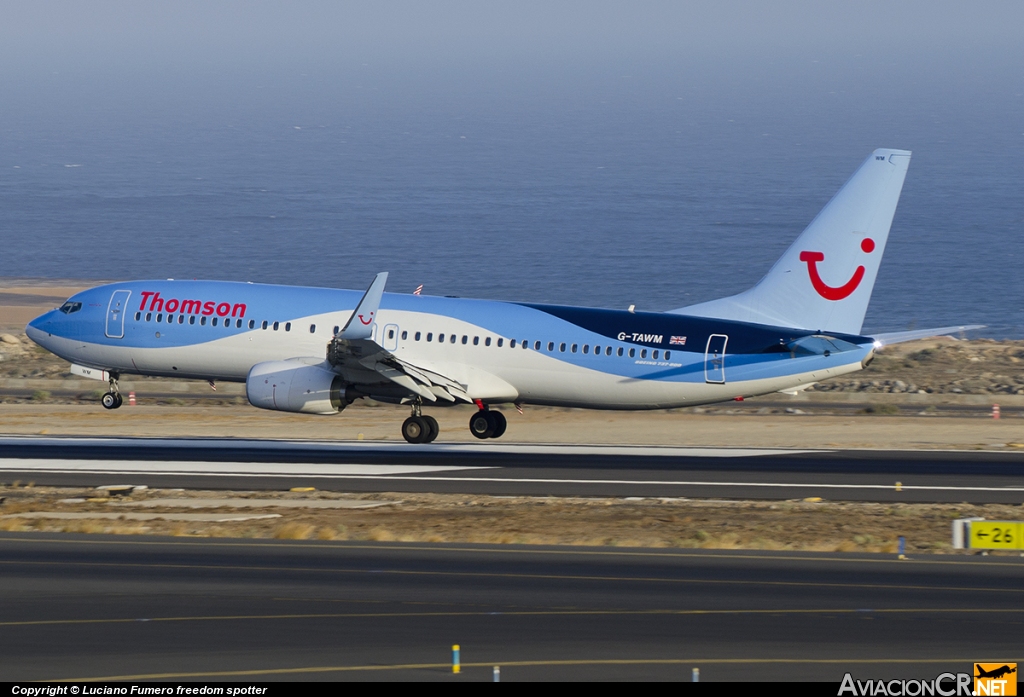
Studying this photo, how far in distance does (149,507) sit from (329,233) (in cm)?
11607

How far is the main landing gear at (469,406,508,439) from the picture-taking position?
4528 centimetres

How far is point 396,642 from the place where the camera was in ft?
65.0

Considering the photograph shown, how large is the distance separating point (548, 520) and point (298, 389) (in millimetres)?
13744

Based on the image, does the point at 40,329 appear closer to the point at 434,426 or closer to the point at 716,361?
the point at 434,426

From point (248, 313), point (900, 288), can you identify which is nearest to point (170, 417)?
point (248, 313)

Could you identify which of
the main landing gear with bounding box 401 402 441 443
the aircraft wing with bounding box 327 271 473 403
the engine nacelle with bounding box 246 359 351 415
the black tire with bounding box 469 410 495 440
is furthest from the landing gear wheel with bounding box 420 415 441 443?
the engine nacelle with bounding box 246 359 351 415

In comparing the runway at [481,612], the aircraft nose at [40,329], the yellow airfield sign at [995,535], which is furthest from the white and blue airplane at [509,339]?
the runway at [481,612]

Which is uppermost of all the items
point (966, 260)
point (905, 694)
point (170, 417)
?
point (966, 260)

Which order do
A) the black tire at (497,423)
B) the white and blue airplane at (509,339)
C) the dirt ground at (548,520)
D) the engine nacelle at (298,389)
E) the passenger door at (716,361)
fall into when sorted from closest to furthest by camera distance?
the dirt ground at (548,520), the white and blue airplane at (509,339), the passenger door at (716,361), the engine nacelle at (298,389), the black tire at (497,423)

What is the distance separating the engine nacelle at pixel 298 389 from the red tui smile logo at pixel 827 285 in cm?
1404

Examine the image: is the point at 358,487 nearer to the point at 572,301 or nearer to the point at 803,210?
the point at 572,301

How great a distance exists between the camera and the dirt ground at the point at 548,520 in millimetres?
28562

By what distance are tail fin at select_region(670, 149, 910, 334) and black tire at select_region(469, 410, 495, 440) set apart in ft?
30.2

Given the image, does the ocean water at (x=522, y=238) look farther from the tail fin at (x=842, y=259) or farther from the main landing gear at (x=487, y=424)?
the tail fin at (x=842, y=259)
